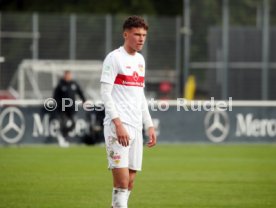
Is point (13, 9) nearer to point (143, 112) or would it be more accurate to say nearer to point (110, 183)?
point (110, 183)

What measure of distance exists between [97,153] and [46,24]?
9.14 m

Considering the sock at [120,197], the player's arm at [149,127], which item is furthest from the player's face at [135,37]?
the sock at [120,197]

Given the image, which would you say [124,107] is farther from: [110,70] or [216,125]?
[216,125]

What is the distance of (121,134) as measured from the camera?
32.0ft

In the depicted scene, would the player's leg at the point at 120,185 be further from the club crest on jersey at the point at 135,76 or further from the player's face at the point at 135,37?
the player's face at the point at 135,37

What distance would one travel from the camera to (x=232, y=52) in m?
31.8

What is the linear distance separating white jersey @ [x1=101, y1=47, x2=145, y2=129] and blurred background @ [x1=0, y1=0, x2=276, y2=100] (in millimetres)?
20913

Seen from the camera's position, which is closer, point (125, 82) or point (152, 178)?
point (125, 82)

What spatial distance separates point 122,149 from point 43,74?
22.8m

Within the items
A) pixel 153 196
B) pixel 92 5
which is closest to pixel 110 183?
pixel 153 196

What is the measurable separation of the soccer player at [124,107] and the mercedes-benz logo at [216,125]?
17.7 metres

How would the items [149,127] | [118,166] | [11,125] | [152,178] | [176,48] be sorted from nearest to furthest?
1. [118,166]
2. [149,127]
3. [152,178]
4. [11,125]
5. [176,48]

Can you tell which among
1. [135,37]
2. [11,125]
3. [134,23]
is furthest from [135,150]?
[11,125]

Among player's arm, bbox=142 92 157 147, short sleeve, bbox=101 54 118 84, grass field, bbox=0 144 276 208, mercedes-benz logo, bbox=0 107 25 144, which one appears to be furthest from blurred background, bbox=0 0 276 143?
short sleeve, bbox=101 54 118 84
